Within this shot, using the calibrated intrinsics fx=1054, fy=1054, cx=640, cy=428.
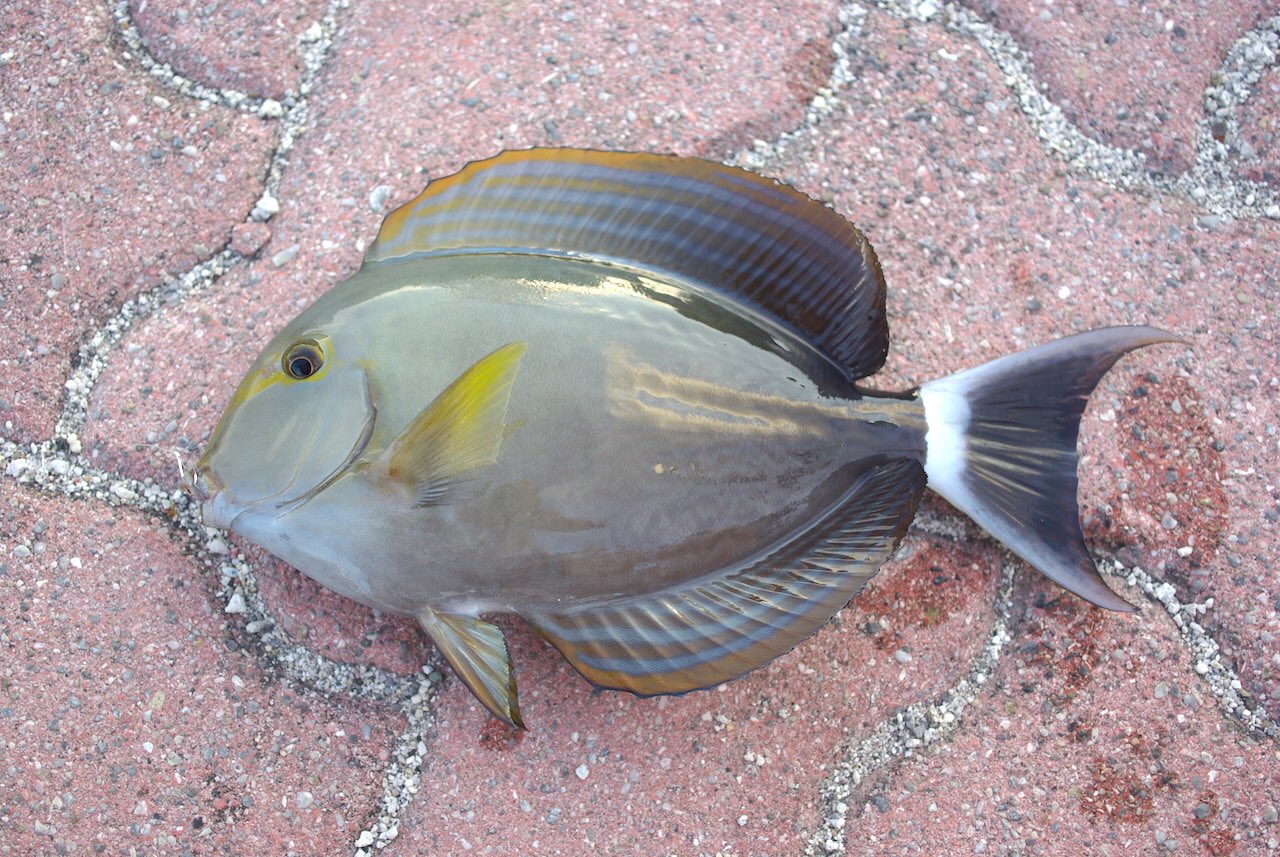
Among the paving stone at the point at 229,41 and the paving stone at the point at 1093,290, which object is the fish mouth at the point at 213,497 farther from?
the paving stone at the point at 1093,290

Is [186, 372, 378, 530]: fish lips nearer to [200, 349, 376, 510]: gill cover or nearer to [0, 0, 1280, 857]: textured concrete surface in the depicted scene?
[200, 349, 376, 510]: gill cover

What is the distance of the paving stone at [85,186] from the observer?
173 centimetres

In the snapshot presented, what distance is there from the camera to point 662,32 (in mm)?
1847

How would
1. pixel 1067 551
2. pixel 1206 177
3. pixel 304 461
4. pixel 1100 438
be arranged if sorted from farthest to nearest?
pixel 1206 177 → pixel 1100 438 → pixel 1067 551 → pixel 304 461

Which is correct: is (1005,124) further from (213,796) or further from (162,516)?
(213,796)

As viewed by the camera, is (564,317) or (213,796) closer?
(564,317)

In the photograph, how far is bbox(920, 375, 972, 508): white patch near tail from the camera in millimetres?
1562

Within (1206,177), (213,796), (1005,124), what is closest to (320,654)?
(213,796)

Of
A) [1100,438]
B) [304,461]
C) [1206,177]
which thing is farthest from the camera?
A: [1206,177]

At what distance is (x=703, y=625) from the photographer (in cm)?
152

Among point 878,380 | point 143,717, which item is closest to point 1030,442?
point 878,380

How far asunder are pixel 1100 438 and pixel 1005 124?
1.87ft

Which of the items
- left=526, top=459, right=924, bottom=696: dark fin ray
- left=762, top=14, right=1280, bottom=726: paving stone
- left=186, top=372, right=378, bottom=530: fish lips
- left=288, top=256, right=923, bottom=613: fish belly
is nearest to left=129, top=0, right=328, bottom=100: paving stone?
left=288, top=256, right=923, bottom=613: fish belly

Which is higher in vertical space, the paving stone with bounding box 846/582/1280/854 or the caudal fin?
the caudal fin
